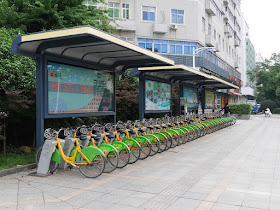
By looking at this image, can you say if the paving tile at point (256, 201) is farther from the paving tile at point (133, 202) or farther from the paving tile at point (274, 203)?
the paving tile at point (133, 202)

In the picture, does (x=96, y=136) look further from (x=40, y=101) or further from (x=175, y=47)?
(x=175, y=47)

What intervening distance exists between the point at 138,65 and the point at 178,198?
550 cm

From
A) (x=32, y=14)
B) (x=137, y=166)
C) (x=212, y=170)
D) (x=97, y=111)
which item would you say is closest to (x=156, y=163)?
(x=137, y=166)

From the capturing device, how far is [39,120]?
6426 millimetres

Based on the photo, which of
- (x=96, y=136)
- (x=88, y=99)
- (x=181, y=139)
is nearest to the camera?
(x=96, y=136)

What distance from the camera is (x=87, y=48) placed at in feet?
23.5

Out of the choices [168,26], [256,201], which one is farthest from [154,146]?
[168,26]

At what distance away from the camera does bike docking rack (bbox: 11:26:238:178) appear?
19.3 feet

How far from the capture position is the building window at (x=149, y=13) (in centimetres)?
2664

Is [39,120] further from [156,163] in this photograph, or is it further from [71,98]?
[156,163]

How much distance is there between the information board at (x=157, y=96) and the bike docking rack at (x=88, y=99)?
0.31ft

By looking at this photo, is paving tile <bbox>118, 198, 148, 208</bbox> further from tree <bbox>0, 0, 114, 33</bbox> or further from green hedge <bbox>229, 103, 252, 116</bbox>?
green hedge <bbox>229, 103, 252, 116</bbox>

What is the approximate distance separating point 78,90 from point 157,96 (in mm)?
4684

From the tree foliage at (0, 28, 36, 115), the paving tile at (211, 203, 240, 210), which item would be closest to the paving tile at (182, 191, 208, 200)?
the paving tile at (211, 203, 240, 210)
